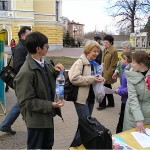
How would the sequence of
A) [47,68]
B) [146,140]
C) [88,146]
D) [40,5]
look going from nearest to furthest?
[88,146], [146,140], [47,68], [40,5]

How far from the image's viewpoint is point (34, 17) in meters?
39.2

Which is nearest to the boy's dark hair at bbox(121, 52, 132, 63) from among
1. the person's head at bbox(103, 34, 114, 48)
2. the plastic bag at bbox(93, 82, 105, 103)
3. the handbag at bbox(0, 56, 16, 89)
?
the plastic bag at bbox(93, 82, 105, 103)

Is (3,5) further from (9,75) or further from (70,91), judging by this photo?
(70,91)

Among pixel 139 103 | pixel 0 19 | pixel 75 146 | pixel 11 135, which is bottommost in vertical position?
pixel 11 135

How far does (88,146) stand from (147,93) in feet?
3.45

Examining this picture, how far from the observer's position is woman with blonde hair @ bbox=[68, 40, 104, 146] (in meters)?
3.76

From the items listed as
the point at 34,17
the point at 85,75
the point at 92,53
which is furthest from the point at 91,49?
the point at 34,17

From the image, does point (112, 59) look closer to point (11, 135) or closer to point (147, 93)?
point (11, 135)

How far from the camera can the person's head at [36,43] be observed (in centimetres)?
282

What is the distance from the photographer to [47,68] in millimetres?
3059

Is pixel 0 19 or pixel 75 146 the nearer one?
A: pixel 75 146

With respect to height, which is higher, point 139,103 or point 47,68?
point 47,68

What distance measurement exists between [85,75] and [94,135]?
144cm

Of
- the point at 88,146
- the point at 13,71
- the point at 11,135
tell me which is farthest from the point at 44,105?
the point at 11,135
